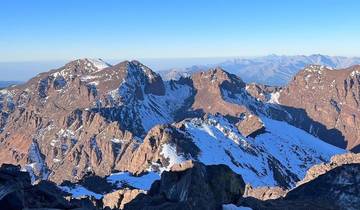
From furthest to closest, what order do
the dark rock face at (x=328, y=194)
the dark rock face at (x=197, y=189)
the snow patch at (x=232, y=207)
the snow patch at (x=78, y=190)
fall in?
the snow patch at (x=78, y=190)
the dark rock face at (x=328, y=194)
the snow patch at (x=232, y=207)
the dark rock face at (x=197, y=189)

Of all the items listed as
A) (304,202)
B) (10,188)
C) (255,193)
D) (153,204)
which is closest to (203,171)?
(153,204)

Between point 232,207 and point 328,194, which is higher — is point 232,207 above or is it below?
above

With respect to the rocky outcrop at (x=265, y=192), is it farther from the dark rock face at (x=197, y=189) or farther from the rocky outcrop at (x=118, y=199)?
the dark rock face at (x=197, y=189)

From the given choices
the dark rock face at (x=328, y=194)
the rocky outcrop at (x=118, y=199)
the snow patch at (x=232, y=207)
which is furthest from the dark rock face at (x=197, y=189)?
the rocky outcrop at (x=118, y=199)

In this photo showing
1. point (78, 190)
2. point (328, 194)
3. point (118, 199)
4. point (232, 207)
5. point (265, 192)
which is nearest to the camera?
point (232, 207)

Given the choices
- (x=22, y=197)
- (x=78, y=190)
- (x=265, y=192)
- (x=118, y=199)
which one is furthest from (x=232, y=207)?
(x=78, y=190)

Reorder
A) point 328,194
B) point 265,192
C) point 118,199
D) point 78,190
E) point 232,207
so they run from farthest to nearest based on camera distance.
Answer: point 78,190 → point 265,192 → point 118,199 → point 328,194 → point 232,207

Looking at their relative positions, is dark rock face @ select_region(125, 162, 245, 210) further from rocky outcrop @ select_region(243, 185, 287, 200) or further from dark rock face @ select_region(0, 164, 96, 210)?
rocky outcrop @ select_region(243, 185, 287, 200)

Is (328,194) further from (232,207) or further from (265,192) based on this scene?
→ (265,192)

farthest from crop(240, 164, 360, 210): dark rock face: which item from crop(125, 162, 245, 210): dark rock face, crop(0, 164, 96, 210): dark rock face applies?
crop(0, 164, 96, 210): dark rock face
